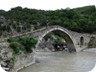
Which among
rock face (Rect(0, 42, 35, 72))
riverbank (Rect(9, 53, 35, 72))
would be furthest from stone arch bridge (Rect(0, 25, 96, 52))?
rock face (Rect(0, 42, 35, 72))

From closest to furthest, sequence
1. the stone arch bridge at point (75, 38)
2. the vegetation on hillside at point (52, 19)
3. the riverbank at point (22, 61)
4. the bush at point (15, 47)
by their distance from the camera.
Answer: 1. the riverbank at point (22, 61)
2. the bush at point (15, 47)
3. the stone arch bridge at point (75, 38)
4. the vegetation on hillside at point (52, 19)

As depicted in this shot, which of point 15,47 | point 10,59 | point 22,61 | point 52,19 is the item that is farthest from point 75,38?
point 10,59

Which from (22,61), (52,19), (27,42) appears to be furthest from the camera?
(52,19)

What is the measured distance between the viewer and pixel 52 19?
26.9 meters

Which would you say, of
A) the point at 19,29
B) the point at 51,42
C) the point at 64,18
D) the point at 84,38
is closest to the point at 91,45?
the point at 84,38

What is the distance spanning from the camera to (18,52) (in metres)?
11.2

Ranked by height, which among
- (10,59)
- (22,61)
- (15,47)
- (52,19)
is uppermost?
(52,19)

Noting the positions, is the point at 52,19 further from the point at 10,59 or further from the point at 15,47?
the point at 10,59

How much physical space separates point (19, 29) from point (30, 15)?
3173 mm

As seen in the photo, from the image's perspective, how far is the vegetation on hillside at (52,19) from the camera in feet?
76.9

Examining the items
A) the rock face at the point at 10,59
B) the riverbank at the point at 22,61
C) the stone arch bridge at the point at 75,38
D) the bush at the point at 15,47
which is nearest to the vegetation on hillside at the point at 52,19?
the stone arch bridge at the point at 75,38

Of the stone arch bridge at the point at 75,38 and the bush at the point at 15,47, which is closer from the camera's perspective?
the bush at the point at 15,47

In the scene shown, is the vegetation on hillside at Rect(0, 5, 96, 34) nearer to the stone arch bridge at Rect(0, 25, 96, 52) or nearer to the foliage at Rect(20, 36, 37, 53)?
the stone arch bridge at Rect(0, 25, 96, 52)

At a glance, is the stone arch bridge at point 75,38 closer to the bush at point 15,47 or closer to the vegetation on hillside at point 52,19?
the vegetation on hillside at point 52,19
